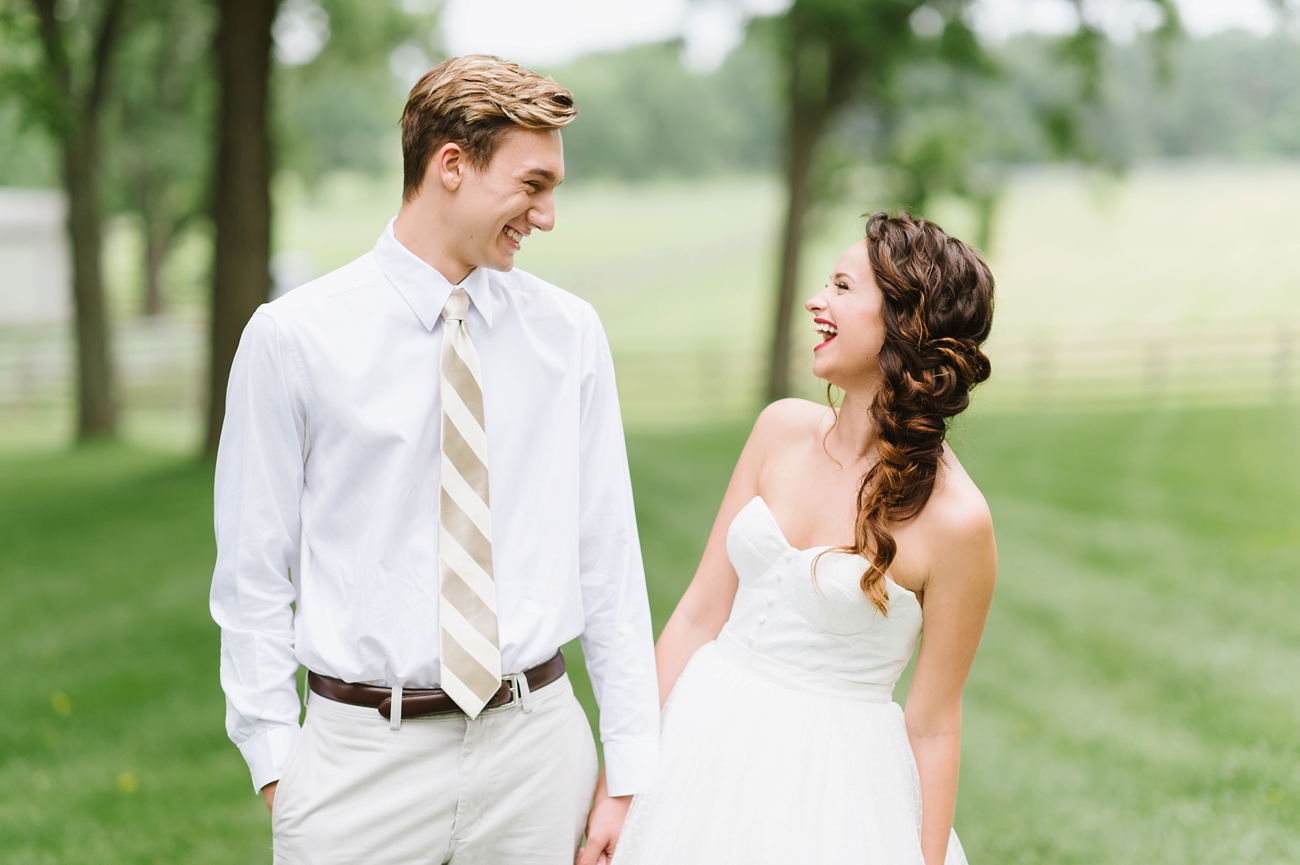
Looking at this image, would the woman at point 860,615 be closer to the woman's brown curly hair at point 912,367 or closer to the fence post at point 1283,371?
the woman's brown curly hair at point 912,367

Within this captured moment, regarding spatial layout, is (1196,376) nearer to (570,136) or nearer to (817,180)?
(817,180)

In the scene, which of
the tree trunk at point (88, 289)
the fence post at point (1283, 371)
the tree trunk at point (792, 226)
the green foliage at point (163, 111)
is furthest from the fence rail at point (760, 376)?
the green foliage at point (163, 111)

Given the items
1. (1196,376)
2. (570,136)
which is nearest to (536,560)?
(1196,376)

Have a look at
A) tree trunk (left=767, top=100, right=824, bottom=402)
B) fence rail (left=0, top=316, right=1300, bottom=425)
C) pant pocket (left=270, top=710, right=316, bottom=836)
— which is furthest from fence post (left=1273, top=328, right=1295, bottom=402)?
pant pocket (left=270, top=710, right=316, bottom=836)

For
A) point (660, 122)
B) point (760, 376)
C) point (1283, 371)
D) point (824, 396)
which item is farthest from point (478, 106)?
point (660, 122)

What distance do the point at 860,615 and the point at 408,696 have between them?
0.95 metres

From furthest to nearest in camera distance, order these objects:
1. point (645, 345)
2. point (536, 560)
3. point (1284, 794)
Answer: point (645, 345)
point (1284, 794)
point (536, 560)

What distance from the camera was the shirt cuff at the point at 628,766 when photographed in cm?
252

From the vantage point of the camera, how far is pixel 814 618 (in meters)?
2.53

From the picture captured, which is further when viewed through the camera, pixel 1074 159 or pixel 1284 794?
pixel 1074 159

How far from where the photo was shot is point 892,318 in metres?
2.46

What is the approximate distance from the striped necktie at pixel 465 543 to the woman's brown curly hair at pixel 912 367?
2.53 feet

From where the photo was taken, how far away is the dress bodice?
247cm

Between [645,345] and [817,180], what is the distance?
77.6ft
